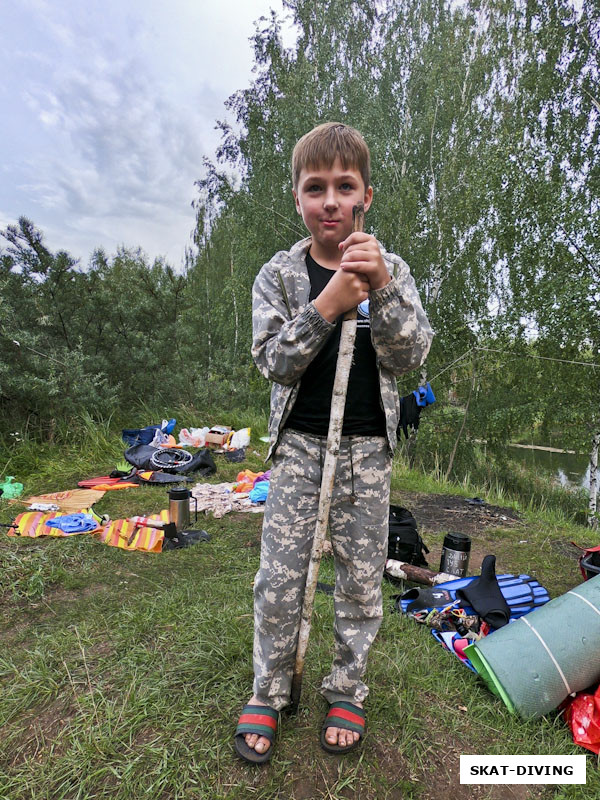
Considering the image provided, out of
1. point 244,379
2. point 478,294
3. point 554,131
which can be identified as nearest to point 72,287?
point 244,379

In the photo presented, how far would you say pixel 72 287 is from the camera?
24.4ft

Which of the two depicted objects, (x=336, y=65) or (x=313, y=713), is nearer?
(x=313, y=713)

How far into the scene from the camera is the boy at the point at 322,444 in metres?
1.53

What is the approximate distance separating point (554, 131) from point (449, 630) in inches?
411

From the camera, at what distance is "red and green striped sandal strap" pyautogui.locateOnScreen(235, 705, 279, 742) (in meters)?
1.62

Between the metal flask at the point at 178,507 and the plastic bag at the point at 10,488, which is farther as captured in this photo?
the plastic bag at the point at 10,488

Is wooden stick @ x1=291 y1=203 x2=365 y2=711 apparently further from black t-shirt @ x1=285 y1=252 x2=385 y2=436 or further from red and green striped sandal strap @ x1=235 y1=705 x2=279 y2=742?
red and green striped sandal strap @ x1=235 y1=705 x2=279 y2=742

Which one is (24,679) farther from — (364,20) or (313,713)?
(364,20)

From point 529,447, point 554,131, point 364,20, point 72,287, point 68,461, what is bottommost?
point 529,447

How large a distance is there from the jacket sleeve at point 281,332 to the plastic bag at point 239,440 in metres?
5.91

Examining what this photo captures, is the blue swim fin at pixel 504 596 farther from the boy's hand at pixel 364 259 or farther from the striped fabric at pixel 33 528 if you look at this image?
the striped fabric at pixel 33 528

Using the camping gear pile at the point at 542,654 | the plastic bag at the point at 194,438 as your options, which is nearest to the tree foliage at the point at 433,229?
the plastic bag at the point at 194,438

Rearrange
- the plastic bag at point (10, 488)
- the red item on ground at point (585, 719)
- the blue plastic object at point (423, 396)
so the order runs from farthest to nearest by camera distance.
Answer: the plastic bag at point (10, 488)
the blue plastic object at point (423, 396)
the red item on ground at point (585, 719)

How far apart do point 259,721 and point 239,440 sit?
5939 millimetres
